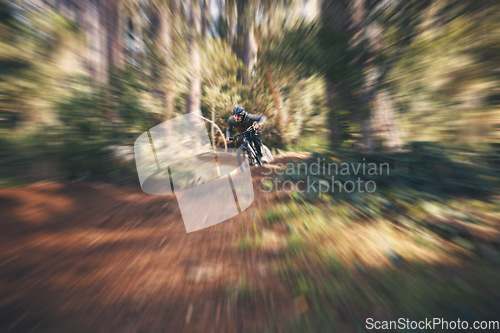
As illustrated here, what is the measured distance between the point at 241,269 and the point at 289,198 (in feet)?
8.18

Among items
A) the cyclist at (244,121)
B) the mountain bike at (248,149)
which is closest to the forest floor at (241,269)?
the mountain bike at (248,149)

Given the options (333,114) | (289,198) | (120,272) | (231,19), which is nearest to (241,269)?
(120,272)

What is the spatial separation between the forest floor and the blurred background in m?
0.02

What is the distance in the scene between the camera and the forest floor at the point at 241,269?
5.44 feet

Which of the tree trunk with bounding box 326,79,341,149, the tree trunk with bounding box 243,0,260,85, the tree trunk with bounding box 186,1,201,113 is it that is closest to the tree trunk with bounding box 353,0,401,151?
the tree trunk with bounding box 326,79,341,149

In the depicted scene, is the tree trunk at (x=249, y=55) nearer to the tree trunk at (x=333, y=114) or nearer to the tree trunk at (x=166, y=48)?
the tree trunk at (x=166, y=48)

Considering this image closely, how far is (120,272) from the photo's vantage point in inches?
86.8

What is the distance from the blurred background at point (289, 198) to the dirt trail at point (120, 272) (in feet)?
0.06

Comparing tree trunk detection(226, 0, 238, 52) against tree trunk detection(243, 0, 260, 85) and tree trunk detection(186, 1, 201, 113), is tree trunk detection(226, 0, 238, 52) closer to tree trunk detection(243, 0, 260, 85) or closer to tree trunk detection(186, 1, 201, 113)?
tree trunk detection(243, 0, 260, 85)

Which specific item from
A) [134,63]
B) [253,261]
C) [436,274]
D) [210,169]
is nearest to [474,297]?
[436,274]

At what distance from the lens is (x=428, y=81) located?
3.38 metres

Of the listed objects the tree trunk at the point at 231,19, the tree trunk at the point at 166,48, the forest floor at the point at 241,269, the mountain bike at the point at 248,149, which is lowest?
the forest floor at the point at 241,269

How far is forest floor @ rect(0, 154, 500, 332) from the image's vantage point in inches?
65.3

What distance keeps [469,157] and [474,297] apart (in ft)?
6.99
